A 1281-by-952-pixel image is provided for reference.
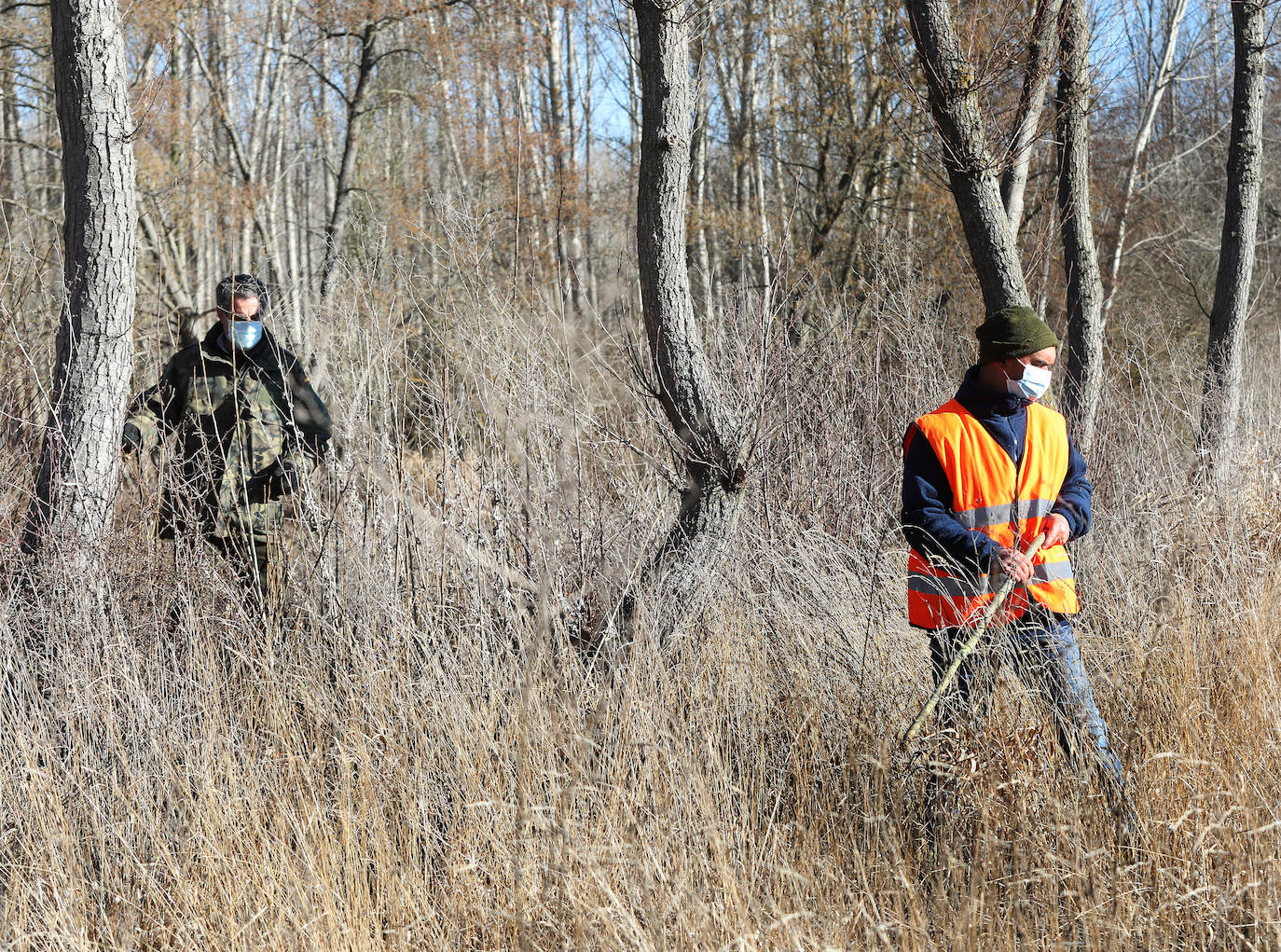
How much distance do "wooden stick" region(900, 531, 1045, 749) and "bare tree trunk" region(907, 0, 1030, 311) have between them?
2.57 metres

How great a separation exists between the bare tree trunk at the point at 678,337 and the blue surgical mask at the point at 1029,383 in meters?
1.09

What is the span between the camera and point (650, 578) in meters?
3.57

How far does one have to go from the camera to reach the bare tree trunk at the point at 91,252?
3689 millimetres

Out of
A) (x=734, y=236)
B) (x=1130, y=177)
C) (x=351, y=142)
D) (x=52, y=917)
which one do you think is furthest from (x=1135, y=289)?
(x=52, y=917)

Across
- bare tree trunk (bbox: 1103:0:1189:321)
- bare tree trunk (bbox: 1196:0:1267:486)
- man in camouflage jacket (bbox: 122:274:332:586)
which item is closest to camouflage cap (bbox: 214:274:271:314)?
man in camouflage jacket (bbox: 122:274:332:586)

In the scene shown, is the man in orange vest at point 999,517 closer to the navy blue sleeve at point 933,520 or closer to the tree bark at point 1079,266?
the navy blue sleeve at point 933,520

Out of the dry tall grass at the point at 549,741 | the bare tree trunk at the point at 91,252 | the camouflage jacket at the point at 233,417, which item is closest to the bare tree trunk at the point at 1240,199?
the dry tall grass at the point at 549,741

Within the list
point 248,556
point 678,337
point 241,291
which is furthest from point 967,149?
point 248,556

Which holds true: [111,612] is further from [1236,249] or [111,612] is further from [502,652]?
[1236,249]

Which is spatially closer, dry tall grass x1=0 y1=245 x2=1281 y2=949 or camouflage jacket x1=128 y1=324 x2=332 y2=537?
dry tall grass x1=0 y1=245 x2=1281 y2=949

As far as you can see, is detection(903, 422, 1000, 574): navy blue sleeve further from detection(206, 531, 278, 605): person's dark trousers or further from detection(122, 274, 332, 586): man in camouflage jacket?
detection(122, 274, 332, 586): man in camouflage jacket

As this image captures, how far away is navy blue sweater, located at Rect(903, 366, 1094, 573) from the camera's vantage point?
106 inches

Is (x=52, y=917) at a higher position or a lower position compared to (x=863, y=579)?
lower

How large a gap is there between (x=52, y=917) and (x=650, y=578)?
6.35 ft
